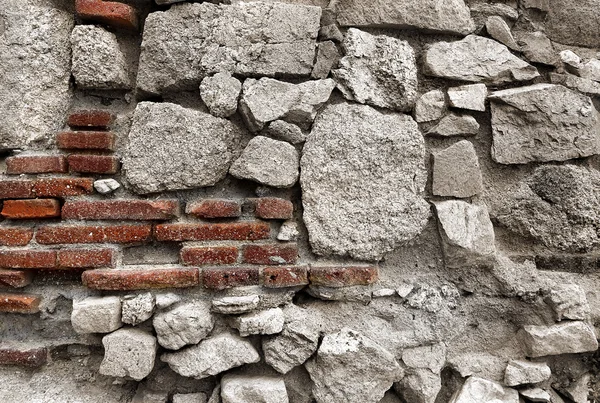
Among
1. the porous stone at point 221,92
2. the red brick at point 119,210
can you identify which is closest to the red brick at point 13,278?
the red brick at point 119,210

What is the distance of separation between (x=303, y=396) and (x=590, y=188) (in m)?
1.28

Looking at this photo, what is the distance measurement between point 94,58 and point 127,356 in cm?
98

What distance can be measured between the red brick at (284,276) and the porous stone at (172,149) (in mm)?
358

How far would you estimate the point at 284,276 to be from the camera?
149cm

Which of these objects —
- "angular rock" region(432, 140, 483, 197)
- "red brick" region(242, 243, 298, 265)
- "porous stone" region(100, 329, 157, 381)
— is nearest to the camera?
"porous stone" region(100, 329, 157, 381)

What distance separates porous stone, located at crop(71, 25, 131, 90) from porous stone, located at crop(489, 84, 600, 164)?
4.42 feet

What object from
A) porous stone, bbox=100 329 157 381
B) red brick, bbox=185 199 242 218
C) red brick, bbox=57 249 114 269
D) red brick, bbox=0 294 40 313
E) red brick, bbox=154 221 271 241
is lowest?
porous stone, bbox=100 329 157 381

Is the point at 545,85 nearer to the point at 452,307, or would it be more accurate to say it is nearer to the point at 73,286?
the point at 452,307

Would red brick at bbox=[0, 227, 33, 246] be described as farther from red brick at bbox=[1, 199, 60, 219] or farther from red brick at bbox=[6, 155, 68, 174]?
red brick at bbox=[6, 155, 68, 174]

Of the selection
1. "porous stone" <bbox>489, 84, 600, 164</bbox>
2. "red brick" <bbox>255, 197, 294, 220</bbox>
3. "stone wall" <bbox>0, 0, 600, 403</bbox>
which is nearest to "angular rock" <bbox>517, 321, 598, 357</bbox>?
"stone wall" <bbox>0, 0, 600, 403</bbox>

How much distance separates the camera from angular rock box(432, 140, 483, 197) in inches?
63.9

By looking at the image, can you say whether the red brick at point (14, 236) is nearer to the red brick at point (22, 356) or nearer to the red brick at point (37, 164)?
the red brick at point (37, 164)

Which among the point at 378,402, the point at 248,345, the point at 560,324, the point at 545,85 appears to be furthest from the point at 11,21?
the point at 560,324

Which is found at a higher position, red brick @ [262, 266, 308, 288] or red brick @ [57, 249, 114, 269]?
red brick @ [262, 266, 308, 288]
